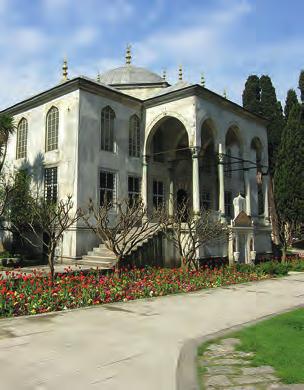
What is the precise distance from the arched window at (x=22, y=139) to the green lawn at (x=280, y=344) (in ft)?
58.5

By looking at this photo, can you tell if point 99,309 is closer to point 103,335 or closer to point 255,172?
point 103,335

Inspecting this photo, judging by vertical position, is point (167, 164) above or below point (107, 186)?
above

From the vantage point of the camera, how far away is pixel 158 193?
23281mm

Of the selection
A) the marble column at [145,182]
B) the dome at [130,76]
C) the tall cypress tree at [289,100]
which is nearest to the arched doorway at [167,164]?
the marble column at [145,182]

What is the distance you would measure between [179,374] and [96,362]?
108cm

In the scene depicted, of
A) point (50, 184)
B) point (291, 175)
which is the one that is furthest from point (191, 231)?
point (291, 175)

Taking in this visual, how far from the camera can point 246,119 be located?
2497 centimetres

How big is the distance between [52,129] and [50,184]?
2.84 meters

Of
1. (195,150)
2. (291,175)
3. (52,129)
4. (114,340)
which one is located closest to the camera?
(114,340)

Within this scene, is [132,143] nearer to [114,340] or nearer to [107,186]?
[107,186]

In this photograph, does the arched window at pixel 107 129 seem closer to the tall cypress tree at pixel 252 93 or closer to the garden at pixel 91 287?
the garden at pixel 91 287

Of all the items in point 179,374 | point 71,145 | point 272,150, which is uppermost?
point 272,150

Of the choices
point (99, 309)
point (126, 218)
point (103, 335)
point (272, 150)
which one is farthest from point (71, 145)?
point (272, 150)

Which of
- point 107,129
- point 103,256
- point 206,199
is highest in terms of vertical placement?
point 107,129
